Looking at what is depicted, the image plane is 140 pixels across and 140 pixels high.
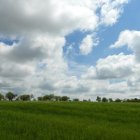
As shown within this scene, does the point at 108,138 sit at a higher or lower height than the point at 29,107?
lower

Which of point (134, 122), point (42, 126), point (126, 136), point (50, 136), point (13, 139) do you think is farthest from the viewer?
point (134, 122)

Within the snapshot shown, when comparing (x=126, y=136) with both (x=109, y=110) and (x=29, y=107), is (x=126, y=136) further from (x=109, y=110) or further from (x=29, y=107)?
(x=29, y=107)

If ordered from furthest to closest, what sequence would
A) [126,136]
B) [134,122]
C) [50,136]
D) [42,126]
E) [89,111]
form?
[89,111], [134,122], [42,126], [126,136], [50,136]

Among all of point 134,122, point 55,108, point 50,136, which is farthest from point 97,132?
point 55,108

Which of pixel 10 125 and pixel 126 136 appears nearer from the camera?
pixel 126 136

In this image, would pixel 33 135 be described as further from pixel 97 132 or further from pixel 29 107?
pixel 29 107

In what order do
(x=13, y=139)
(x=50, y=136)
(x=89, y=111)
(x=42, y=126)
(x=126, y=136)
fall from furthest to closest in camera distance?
(x=89, y=111), (x=42, y=126), (x=126, y=136), (x=50, y=136), (x=13, y=139)

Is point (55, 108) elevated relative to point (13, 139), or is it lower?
elevated

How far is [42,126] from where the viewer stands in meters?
24.7

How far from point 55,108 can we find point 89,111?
4.90 metres

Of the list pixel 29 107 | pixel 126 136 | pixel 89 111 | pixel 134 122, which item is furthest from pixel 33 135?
pixel 29 107

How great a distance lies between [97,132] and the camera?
76.3 feet

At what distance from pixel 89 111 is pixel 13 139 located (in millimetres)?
24019

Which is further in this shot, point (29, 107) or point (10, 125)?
point (29, 107)
